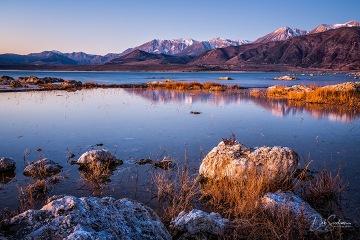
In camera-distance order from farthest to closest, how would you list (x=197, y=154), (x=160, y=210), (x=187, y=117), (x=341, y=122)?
(x=187, y=117)
(x=341, y=122)
(x=197, y=154)
(x=160, y=210)

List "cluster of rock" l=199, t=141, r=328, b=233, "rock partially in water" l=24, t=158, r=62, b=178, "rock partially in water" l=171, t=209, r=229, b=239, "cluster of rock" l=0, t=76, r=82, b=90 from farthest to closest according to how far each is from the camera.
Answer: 1. "cluster of rock" l=0, t=76, r=82, b=90
2. "rock partially in water" l=24, t=158, r=62, b=178
3. "cluster of rock" l=199, t=141, r=328, b=233
4. "rock partially in water" l=171, t=209, r=229, b=239

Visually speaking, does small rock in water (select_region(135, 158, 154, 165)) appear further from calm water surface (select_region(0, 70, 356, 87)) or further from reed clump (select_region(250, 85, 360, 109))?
calm water surface (select_region(0, 70, 356, 87))

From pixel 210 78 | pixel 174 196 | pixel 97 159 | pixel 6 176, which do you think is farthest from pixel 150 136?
pixel 210 78

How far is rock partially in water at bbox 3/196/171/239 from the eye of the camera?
2.68 meters

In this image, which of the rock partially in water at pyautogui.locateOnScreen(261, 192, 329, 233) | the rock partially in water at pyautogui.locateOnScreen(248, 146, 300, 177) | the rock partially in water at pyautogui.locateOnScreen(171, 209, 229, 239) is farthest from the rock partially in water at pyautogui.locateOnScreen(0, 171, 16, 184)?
the rock partially in water at pyautogui.locateOnScreen(261, 192, 329, 233)

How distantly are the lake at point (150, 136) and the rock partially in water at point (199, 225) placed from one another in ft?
5.08

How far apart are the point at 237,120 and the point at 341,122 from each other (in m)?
4.70

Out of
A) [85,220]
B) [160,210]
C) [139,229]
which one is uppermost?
[85,220]

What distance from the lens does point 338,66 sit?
197 metres

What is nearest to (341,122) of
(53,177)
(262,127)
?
(262,127)

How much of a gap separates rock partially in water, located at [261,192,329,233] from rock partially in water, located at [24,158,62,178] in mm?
5031

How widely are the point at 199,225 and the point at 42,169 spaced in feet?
15.1

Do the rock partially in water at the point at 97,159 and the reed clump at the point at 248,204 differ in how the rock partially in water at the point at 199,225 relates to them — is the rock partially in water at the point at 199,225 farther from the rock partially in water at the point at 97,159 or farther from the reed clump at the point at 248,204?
the rock partially in water at the point at 97,159

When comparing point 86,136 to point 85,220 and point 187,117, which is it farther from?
point 85,220
